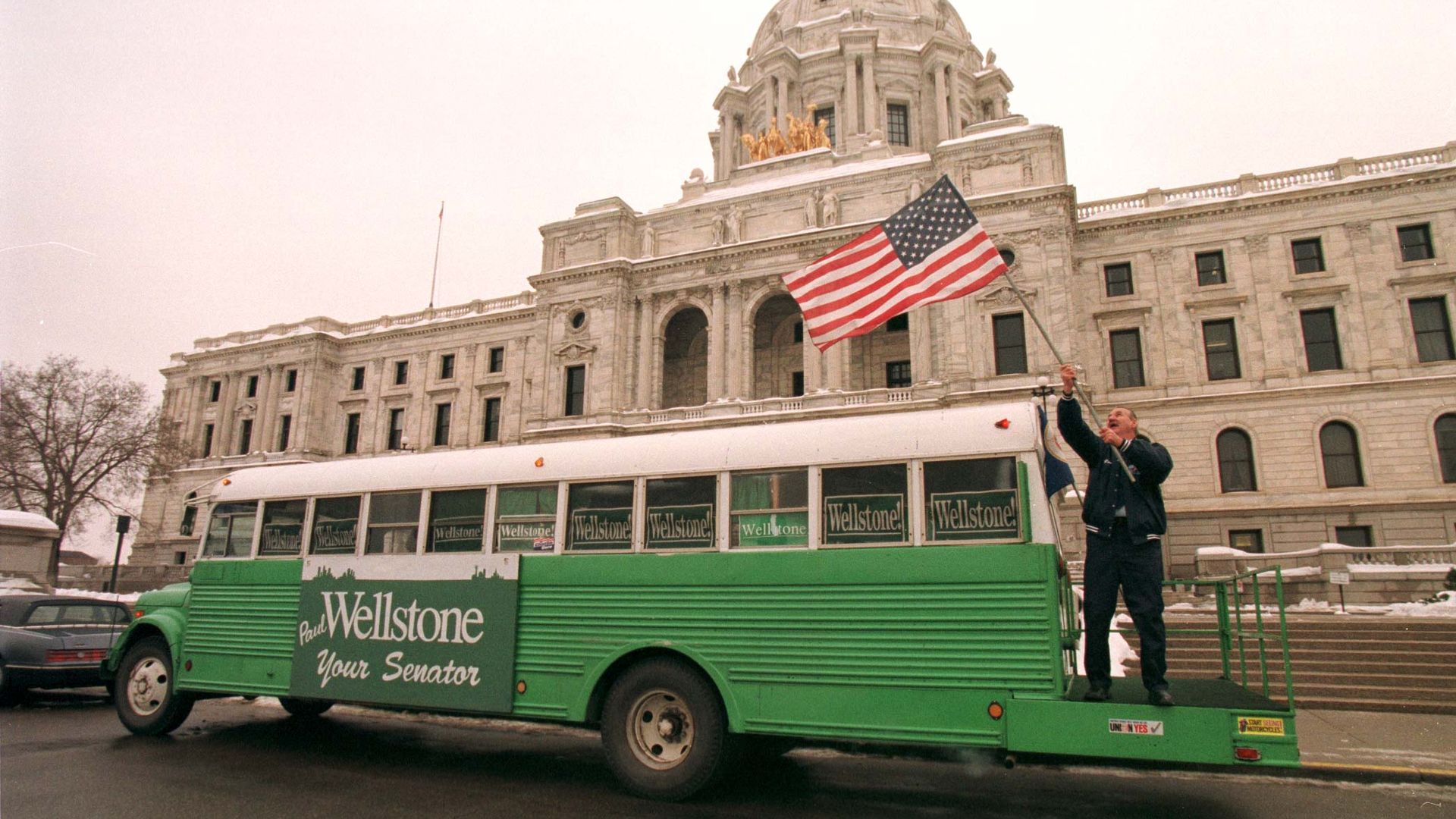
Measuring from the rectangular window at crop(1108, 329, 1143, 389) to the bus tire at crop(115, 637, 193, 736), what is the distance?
31213mm

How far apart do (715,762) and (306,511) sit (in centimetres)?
548

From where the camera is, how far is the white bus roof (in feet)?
21.4

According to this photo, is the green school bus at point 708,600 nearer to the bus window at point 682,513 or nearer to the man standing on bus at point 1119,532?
the bus window at point 682,513

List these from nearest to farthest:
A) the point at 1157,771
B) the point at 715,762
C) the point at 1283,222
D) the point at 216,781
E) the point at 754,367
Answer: the point at 715,762, the point at 216,781, the point at 1157,771, the point at 1283,222, the point at 754,367

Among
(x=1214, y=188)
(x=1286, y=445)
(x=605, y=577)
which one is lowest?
(x=605, y=577)

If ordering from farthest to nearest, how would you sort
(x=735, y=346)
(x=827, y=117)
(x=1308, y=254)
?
(x=827, y=117), (x=735, y=346), (x=1308, y=254)

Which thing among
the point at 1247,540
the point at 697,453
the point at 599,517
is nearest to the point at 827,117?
the point at 1247,540

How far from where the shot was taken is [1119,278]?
32.7 metres

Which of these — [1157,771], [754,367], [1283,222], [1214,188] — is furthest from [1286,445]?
[1157,771]

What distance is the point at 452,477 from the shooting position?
832 centimetres

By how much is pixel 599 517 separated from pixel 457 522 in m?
1.65

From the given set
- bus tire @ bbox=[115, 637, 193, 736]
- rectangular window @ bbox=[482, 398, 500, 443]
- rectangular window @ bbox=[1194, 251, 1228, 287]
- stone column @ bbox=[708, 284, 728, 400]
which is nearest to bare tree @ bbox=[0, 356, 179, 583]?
rectangular window @ bbox=[482, 398, 500, 443]

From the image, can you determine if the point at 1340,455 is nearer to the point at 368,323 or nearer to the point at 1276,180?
the point at 1276,180

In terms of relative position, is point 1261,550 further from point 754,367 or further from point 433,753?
point 433,753
